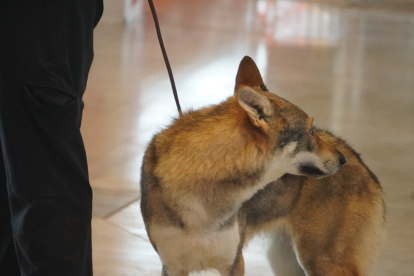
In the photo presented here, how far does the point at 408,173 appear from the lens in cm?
405

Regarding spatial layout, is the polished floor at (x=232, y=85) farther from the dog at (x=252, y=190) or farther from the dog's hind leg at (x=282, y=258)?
the dog at (x=252, y=190)

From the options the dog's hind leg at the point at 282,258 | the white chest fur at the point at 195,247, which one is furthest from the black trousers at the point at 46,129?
the dog's hind leg at the point at 282,258

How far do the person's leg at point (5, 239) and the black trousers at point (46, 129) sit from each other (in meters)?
0.01

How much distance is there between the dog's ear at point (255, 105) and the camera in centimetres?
174

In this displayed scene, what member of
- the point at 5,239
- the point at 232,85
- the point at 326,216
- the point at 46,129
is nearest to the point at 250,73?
the point at 326,216

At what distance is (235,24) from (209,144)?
823 cm

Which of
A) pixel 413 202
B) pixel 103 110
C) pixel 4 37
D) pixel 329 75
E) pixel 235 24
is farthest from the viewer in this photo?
pixel 235 24

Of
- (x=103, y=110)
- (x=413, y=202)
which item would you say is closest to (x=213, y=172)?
(x=413, y=202)

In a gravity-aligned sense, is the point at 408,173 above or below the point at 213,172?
below

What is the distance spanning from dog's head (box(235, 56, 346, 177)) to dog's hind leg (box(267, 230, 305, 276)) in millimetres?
558

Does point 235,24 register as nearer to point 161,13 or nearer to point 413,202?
point 161,13

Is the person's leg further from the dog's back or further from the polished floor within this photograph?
the dog's back

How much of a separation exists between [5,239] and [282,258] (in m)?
1.38

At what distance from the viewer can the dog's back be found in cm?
219
